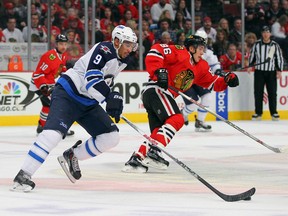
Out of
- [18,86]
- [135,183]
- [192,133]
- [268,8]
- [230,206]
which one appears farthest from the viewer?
[268,8]

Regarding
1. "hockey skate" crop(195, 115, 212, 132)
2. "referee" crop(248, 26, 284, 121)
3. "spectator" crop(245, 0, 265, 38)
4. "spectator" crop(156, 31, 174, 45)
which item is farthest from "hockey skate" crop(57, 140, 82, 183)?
"spectator" crop(245, 0, 265, 38)

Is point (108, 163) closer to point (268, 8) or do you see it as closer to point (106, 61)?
point (106, 61)

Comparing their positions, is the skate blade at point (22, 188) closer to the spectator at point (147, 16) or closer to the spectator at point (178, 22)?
the spectator at point (147, 16)

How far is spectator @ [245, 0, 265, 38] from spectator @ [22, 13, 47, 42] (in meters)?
3.75

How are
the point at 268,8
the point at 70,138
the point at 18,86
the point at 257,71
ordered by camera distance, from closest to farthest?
the point at 70,138 → the point at 18,86 → the point at 257,71 → the point at 268,8

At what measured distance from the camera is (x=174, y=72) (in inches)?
320

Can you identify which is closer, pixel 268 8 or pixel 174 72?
pixel 174 72

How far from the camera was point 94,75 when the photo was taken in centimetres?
649

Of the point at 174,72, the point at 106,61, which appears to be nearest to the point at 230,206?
the point at 106,61

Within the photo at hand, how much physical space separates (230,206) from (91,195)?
0.99m

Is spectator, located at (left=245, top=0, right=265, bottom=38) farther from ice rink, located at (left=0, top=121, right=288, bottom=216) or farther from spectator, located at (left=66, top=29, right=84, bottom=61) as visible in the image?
ice rink, located at (left=0, top=121, right=288, bottom=216)

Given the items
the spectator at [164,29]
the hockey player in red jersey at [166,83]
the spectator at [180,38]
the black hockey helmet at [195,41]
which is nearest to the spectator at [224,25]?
the spectator at [180,38]

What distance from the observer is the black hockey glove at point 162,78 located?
298 inches

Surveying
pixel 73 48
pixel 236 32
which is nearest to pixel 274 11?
pixel 236 32
